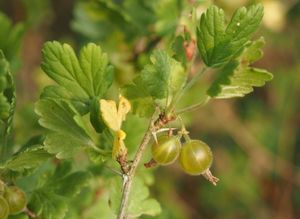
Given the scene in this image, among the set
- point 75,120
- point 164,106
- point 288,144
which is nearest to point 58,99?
point 75,120

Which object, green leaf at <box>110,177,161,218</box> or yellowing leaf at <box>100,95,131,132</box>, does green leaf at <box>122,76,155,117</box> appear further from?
green leaf at <box>110,177,161,218</box>

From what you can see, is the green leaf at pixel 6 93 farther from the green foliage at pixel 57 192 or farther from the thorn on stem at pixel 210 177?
the thorn on stem at pixel 210 177

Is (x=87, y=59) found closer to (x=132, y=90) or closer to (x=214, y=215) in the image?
(x=132, y=90)

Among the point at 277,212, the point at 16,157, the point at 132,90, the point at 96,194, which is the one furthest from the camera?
the point at 277,212

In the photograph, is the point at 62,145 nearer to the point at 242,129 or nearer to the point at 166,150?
the point at 166,150

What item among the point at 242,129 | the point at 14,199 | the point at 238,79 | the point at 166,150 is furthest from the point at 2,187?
the point at 242,129
